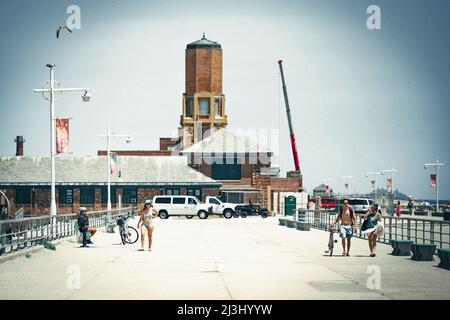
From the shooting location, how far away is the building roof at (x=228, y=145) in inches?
3632

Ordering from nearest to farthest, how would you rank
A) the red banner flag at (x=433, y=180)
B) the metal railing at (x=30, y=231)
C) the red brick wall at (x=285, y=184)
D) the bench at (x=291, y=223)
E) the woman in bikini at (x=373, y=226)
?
the metal railing at (x=30, y=231)
the woman in bikini at (x=373, y=226)
the bench at (x=291, y=223)
the red brick wall at (x=285, y=184)
the red banner flag at (x=433, y=180)

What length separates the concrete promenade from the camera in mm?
15633

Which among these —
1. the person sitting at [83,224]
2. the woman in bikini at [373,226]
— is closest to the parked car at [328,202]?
the person sitting at [83,224]

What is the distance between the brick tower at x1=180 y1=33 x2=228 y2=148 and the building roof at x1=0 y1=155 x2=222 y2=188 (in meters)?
18.0

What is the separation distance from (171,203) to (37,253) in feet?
149

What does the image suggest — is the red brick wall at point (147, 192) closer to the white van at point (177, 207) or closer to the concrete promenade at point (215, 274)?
the white van at point (177, 207)

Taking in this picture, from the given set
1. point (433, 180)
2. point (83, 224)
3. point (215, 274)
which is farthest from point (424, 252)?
point (433, 180)

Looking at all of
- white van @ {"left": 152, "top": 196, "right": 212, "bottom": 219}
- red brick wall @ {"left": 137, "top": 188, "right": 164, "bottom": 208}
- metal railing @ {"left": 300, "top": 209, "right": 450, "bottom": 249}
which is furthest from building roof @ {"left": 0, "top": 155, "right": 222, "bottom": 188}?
metal railing @ {"left": 300, "top": 209, "right": 450, "bottom": 249}

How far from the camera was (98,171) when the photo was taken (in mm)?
88938

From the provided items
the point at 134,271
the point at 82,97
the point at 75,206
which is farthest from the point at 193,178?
the point at 134,271

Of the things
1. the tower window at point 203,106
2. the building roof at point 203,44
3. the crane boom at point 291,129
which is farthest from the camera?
the crane boom at point 291,129
